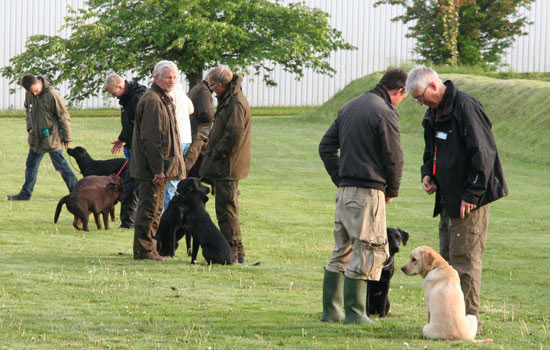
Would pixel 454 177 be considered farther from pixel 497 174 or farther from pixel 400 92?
pixel 400 92

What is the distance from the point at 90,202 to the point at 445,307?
6.71 m

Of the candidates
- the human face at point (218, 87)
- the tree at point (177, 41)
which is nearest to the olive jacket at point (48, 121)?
the human face at point (218, 87)

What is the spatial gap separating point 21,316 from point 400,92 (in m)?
3.54

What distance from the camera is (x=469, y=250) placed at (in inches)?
243

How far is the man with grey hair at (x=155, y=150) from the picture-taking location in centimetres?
887

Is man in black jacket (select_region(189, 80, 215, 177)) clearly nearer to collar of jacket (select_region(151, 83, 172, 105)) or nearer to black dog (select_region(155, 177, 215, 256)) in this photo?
black dog (select_region(155, 177, 215, 256))

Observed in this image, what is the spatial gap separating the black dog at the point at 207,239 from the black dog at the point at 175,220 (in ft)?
0.72

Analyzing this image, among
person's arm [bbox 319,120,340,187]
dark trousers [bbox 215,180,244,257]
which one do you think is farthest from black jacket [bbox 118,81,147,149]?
person's arm [bbox 319,120,340,187]

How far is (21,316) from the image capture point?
6.52 meters

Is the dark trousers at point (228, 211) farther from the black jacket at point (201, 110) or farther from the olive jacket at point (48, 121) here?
the olive jacket at point (48, 121)

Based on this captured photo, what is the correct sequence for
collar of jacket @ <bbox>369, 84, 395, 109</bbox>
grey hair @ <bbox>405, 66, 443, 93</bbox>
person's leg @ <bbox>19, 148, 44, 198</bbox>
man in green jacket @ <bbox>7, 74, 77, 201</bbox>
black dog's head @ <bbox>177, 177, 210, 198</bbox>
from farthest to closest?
1. person's leg @ <bbox>19, 148, 44, 198</bbox>
2. man in green jacket @ <bbox>7, 74, 77, 201</bbox>
3. black dog's head @ <bbox>177, 177, 210, 198</bbox>
4. collar of jacket @ <bbox>369, 84, 395, 109</bbox>
5. grey hair @ <bbox>405, 66, 443, 93</bbox>

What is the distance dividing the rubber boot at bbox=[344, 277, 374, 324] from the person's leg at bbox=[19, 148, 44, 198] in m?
8.56

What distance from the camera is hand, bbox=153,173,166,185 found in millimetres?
8891

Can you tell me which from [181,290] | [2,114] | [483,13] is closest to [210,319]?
[181,290]
